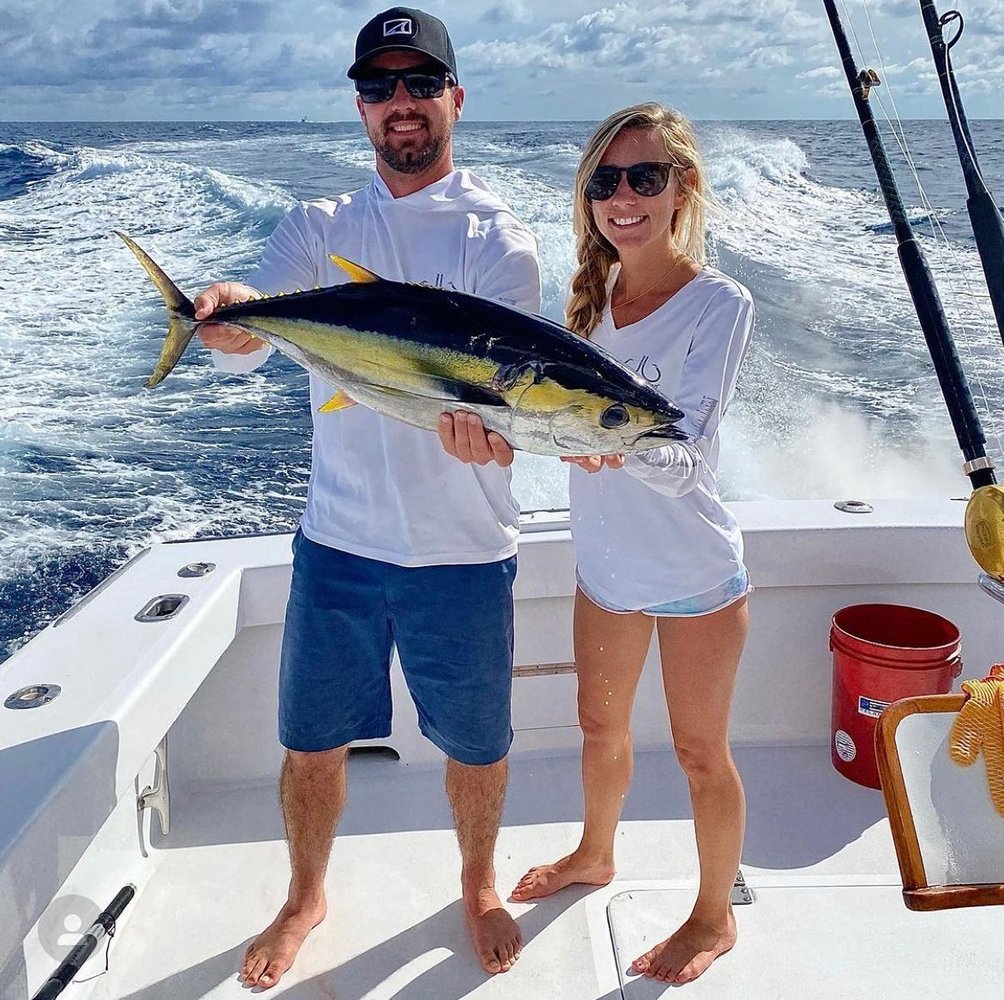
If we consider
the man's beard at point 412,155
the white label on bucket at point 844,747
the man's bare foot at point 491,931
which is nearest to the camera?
the man's beard at point 412,155

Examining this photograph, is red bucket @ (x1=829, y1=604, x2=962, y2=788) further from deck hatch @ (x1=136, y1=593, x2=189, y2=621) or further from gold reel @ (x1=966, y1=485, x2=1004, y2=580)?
deck hatch @ (x1=136, y1=593, x2=189, y2=621)

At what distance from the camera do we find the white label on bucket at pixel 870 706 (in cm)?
242

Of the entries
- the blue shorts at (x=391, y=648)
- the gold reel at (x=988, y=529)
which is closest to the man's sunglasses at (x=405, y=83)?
the blue shorts at (x=391, y=648)

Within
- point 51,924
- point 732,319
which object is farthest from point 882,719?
point 51,924

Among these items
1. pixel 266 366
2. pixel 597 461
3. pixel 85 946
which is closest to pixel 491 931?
pixel 85 946

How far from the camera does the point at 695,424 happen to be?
156cm

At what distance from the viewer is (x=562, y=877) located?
6.92 ft

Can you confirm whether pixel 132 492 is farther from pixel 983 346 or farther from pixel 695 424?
pixel 983 346

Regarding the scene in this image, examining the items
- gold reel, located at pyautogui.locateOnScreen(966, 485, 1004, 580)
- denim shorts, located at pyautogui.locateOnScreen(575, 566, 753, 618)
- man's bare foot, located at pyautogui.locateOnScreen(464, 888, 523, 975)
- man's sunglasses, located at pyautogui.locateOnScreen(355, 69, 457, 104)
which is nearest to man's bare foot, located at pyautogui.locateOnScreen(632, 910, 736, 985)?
man's bare foot, located at pyautogui.locateOnScreen(464, 888, 523, 975)

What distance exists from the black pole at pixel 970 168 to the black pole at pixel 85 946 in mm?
1960

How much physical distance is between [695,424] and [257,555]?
4.27 feet

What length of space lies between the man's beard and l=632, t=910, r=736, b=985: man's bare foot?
1480 millimetres

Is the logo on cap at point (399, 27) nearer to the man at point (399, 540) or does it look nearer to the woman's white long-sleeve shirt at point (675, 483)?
the man at point (399, 540)

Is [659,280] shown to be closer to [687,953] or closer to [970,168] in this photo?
[970,168]
